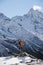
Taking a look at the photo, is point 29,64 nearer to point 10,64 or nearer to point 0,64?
point 10,64

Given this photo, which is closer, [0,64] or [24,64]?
[24,64]

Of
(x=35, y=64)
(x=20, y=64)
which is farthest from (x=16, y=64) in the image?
(x=35, y=64)

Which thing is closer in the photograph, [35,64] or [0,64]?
[35,64]

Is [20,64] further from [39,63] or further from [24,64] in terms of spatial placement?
[39,63]

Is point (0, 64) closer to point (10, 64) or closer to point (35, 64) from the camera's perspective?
point (10, 64)

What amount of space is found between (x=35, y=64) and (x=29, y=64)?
3.84 ft

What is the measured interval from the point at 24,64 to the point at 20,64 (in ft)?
2.13

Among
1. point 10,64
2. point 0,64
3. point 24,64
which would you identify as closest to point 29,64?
point 24,64

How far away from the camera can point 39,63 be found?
107ft

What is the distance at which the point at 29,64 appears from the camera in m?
32.8

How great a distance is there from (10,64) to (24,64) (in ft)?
8.02

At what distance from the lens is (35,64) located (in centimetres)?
3200

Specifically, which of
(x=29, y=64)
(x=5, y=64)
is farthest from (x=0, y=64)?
(x=29, y=64)

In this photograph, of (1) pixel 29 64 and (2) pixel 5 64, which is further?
(2) pixel 5 64
